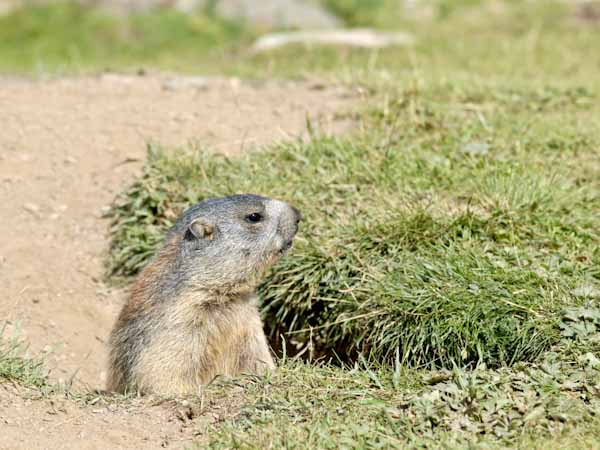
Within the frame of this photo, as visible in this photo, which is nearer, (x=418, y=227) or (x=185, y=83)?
(x=418, y=227)

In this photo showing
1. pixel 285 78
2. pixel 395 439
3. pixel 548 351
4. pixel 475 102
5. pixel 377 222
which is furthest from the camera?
pixel 285 78

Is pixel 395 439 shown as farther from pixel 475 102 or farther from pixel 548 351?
pixel 475 102

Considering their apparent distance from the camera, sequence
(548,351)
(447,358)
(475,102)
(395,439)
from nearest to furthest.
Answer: (395,439) < (548,351) < (447,358) < (475,102)

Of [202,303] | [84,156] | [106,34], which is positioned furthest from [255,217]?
[106,34]

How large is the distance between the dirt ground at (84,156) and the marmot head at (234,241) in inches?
37.2

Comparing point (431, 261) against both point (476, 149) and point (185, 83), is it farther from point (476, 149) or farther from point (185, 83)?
point (185, 83)


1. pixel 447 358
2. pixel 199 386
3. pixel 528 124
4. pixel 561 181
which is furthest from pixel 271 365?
pixel 528 124

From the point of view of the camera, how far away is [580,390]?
373 centimetres

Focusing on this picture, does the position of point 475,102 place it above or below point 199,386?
above

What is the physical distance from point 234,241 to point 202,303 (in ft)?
1.07

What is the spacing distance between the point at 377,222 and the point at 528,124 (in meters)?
1.56

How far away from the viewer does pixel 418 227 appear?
5.05 meters

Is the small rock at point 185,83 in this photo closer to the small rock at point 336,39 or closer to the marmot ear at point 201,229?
the marmot ear at point 201,229

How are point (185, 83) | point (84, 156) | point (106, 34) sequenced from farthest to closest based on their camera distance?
point (106, 34), point (185, 83), point (84, 156)
